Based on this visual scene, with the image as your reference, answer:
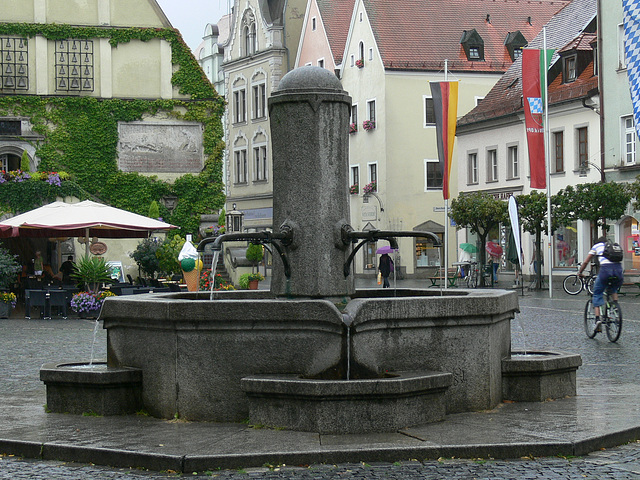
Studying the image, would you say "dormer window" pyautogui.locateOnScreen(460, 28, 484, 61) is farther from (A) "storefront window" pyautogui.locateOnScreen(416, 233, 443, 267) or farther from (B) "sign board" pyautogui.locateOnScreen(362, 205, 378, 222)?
(A) "storefront window" pyautogui.locateOnScreen(416, 233, 443, 267)

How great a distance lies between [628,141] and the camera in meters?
38.8

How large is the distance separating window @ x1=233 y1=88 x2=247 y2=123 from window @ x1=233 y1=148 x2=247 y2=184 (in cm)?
206

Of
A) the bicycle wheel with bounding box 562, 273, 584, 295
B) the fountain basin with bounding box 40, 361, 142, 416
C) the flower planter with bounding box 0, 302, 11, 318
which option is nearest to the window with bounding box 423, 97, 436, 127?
the bicycle wheel with bounding box 562, 273, 584, 295

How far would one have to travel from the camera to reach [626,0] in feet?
47.1

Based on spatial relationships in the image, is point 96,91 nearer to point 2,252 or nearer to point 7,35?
point 7,35

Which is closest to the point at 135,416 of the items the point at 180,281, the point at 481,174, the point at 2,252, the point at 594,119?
the point at 2,252

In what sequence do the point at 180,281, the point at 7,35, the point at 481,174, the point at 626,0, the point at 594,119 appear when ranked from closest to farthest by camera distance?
the point at 626,0, the point at 180,281, the point at 7,35, the point at 594,119, the point at 481,174

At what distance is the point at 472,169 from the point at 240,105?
22.3 metres

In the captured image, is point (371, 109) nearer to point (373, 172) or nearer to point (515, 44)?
point (373, 172)

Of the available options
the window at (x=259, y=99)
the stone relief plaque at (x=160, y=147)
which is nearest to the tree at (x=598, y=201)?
the stone relief plaque at (x=160, y=147)

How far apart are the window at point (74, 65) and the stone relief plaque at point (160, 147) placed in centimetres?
210

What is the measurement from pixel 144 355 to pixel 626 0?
9.07 meters

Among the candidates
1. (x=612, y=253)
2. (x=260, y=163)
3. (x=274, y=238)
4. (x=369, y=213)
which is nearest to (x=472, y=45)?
(x=369, y=213)

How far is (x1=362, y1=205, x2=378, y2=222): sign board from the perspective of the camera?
56.5 m
